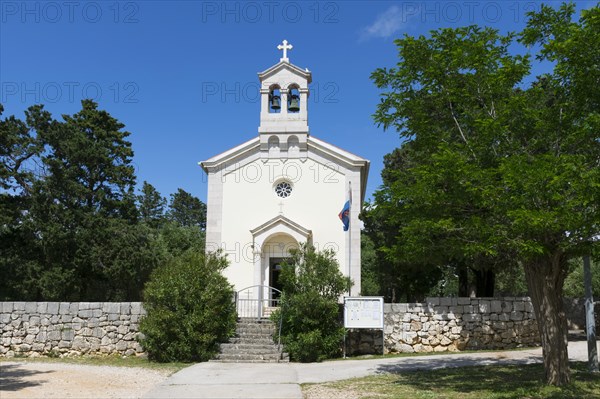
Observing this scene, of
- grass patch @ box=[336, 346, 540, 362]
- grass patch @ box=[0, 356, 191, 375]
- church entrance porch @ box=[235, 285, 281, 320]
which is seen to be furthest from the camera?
church entrance porch @ box=[235, 285, 281, 320]

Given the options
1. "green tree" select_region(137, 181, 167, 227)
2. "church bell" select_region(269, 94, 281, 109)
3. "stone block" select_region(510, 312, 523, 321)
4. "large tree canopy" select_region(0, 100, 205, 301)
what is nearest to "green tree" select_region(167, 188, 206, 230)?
"green tree" select_region(137, 181, 167, 227)

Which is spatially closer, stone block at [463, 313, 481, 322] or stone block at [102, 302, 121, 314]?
stone block at [102, 302, 121, 314]

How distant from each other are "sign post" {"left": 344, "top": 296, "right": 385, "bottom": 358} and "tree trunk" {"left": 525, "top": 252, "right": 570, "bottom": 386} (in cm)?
591

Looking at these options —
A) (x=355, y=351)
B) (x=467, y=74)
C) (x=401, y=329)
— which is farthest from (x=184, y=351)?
(x=467, y=74)

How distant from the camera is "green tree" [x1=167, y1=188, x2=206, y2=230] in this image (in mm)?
84750

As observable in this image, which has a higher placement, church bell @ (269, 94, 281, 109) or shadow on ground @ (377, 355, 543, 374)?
church bell @ (269, 94, 281, 109)

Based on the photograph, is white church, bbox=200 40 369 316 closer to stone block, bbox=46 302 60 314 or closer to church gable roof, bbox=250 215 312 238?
church gable roof, bbox=250 215 312 238

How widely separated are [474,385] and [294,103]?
15301mm

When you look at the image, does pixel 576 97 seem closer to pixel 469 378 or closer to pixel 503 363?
pixel 469 378

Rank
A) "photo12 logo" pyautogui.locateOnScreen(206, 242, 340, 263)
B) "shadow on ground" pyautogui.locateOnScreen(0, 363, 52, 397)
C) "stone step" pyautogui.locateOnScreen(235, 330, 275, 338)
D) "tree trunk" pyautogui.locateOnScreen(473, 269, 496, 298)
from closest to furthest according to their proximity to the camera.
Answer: "shadow on ground" pyautogui.locateOnScreen(0, 363, 52, 397) → "stone step" pyautogui.locateOnScreen(235, 330, 275, 338) → "photo12 logo" pyautogui.locateOnScreen(206, 242, 340, 263) → "tree trunk" pyautogui.locateOnScreen(473, 269, 496, 298)

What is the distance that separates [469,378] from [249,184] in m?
13.2

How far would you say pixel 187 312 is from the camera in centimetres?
1511

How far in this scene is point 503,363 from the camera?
522 inches

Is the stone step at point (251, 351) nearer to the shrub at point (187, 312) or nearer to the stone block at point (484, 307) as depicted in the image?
the shrub at point (187, 312)
